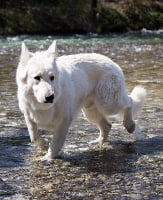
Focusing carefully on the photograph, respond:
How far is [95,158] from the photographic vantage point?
22.1 ft

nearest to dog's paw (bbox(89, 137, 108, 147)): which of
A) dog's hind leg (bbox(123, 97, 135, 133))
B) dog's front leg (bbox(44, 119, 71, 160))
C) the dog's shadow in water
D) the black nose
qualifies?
the dog's shadow in water

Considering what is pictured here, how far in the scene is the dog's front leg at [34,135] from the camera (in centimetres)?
662

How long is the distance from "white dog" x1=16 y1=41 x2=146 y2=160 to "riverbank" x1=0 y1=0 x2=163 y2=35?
2938 cm

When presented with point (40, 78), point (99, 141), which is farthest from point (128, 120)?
point (40, 78)

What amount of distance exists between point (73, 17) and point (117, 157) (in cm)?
3388

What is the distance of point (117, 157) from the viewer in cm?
677

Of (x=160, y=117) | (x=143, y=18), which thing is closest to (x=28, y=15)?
(x=143, y=18)

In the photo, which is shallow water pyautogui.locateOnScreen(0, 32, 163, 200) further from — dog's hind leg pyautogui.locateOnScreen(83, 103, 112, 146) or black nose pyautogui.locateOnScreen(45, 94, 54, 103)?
black nose pyautogui.locateOnScreen(45, 94, 54, 103)

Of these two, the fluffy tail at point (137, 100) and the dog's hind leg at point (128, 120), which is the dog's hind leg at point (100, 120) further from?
the fluffy tail at point (137, 100)

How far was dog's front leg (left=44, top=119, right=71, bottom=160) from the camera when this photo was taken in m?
6.48

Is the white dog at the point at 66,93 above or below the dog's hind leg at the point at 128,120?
above

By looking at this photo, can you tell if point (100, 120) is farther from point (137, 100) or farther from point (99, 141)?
point (137, 100)

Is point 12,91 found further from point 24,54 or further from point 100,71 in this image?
point 24,54

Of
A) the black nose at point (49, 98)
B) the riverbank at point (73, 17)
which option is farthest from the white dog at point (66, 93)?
the riverbank at point (73, 17)
